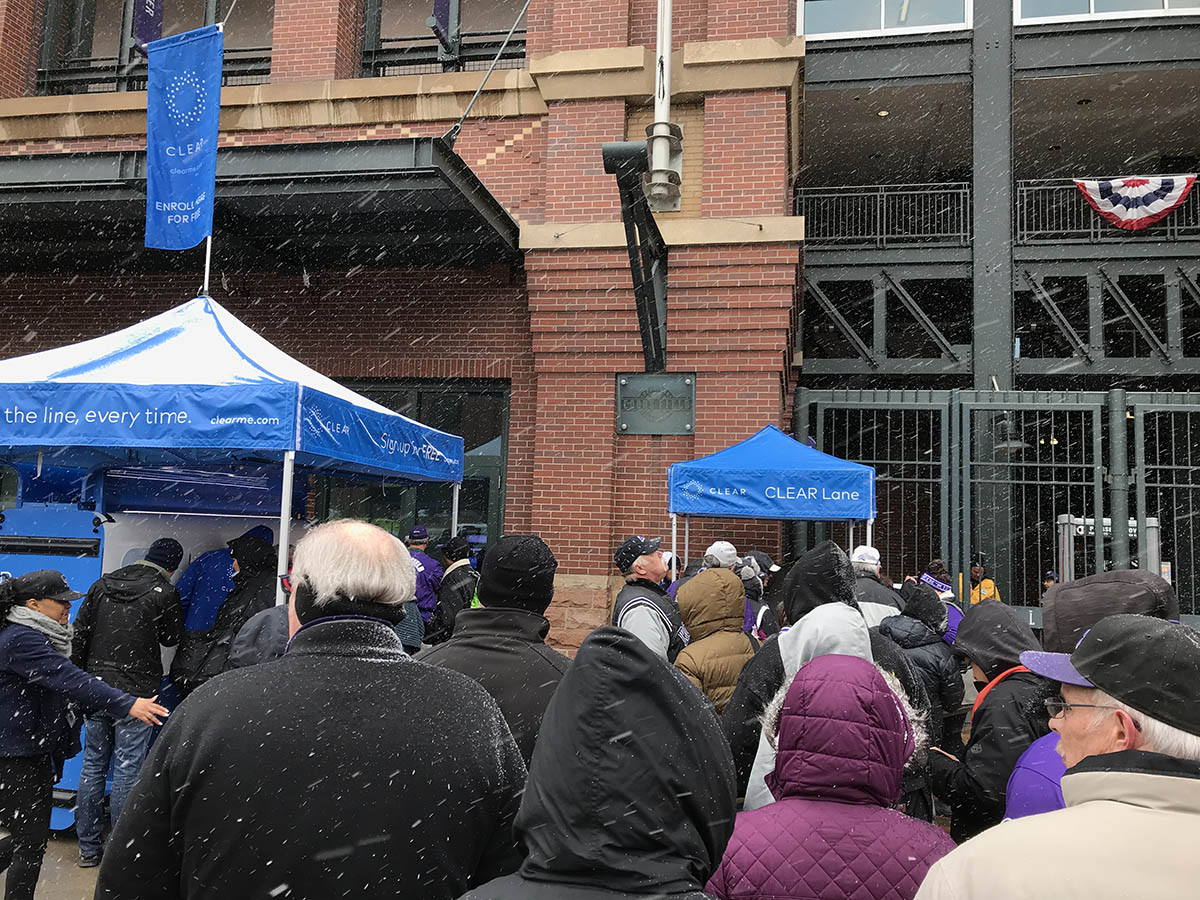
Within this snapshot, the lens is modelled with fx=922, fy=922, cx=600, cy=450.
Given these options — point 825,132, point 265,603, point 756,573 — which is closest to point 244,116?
point 265,603

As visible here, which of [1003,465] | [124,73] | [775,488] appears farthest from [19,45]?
[1003,465]

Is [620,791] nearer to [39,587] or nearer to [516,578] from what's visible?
[516,578]

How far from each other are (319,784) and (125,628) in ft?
14.7

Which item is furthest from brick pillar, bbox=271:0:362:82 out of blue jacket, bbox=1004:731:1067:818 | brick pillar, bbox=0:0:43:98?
blue jacket, bbox=1004:731:1067:818

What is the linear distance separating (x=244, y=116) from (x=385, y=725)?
11.0 meters

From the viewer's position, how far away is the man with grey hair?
6.05 feet

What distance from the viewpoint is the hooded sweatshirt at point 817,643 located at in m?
3.08

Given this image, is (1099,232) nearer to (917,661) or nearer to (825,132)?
(825,132)

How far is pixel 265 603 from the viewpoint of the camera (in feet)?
20.0

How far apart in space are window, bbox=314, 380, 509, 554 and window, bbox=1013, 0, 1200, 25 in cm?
919

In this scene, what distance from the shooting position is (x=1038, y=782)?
2.65 m

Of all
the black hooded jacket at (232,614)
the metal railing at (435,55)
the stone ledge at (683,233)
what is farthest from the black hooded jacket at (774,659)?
the metal railing at (435,55)

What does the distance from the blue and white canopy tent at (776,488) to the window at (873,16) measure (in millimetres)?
7690

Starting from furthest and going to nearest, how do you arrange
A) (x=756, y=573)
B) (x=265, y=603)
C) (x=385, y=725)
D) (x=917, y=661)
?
1. (x=756, y=573)
2. (x=265, y=603)
3. (x=917, y=661)
4. (x=385, y=725)
